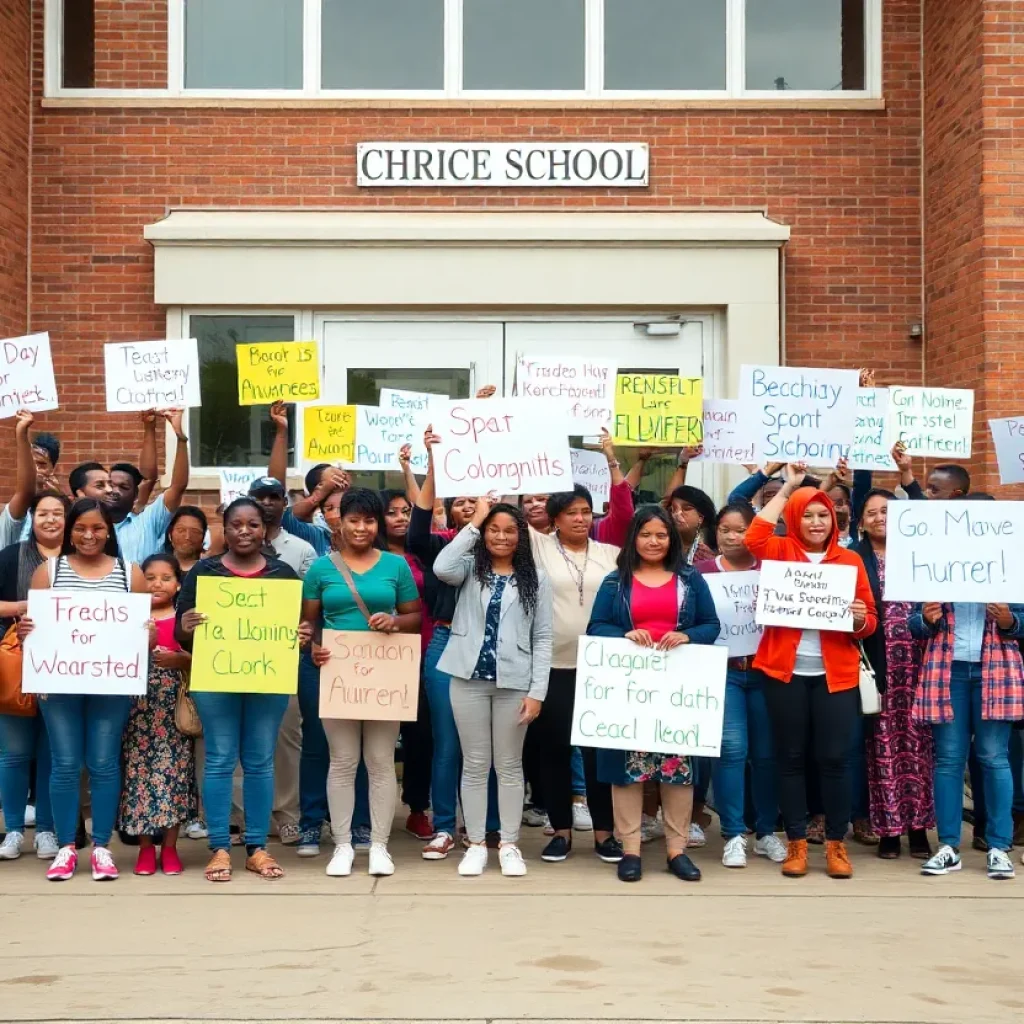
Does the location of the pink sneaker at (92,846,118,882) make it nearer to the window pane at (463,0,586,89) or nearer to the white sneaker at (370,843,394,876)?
the white sneaker at (370,843,394,876)

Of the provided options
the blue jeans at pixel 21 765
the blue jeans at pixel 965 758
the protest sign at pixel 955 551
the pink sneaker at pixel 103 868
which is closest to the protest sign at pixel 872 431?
the protest sign at pixel 955 551

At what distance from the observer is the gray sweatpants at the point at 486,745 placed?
725cm

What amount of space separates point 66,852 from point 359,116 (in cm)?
640

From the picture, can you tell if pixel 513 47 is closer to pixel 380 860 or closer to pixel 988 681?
pixel 988 681

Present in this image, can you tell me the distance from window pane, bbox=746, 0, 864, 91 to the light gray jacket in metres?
5.95

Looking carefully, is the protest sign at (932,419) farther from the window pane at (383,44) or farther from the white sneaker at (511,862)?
the window pane at (383,44)

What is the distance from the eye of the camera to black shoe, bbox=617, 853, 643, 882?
7.06 m

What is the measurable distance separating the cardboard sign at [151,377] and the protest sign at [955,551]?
13.2 ft

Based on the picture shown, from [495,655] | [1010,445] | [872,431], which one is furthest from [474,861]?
[1010,445]

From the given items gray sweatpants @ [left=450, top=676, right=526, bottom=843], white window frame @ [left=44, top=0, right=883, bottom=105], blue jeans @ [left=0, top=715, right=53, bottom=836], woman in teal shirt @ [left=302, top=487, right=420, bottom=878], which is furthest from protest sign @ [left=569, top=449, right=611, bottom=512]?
white window frame @ [left=44, top=0, right=883, bottom=105]

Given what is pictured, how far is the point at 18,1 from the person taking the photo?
37.1 ft

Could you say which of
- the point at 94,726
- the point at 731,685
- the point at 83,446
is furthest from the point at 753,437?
the point at 83,446

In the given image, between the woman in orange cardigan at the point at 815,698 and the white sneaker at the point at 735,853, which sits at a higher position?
the woman in orange cardigan at the point at 815,698

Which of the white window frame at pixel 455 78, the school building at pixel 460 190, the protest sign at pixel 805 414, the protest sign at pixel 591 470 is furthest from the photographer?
the white window frame at pixel 455 78
